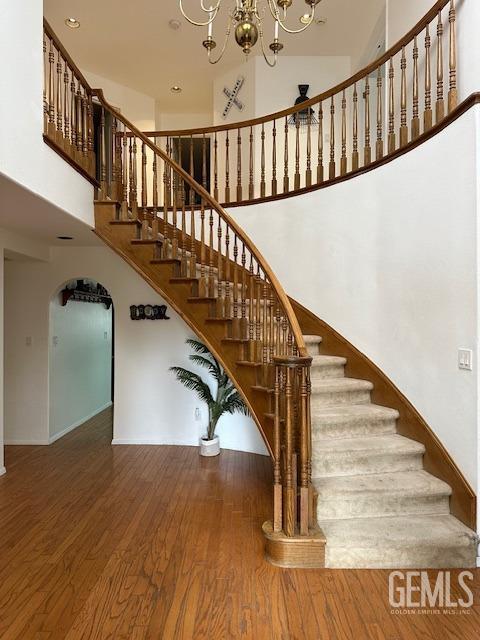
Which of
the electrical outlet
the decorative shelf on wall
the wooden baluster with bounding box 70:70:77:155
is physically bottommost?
the electrical outlet

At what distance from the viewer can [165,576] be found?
2426 mm

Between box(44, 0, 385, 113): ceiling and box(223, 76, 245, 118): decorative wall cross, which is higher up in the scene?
box(44, 0, 385, 113): ceiling

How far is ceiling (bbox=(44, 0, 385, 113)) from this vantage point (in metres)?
4.82

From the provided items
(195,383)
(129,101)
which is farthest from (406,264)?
(129,101)

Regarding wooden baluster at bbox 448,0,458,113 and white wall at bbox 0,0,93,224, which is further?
wooden baluster at bbox 448,0,458,113

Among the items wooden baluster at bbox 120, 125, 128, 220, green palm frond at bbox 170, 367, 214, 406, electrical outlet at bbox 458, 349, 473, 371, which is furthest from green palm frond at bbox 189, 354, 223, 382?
electrical outlet at bbox 458, 349, 473, 371

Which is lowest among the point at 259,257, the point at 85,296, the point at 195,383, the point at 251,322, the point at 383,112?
the point at 195,383

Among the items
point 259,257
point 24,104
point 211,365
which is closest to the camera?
point 24,104

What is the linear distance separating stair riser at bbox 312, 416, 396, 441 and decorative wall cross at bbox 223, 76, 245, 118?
4.86m

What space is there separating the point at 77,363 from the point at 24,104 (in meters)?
4.14

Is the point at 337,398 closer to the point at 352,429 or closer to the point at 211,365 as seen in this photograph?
the point at 352,429

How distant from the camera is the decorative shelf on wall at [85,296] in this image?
554 cm

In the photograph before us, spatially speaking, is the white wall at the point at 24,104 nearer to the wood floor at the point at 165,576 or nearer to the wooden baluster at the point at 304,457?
the wooden baluster at the point at 304,457

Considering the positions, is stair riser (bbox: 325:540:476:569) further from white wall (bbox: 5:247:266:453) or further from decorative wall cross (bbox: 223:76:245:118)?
decorative wall cross (bbox: 223:76:245:118)
